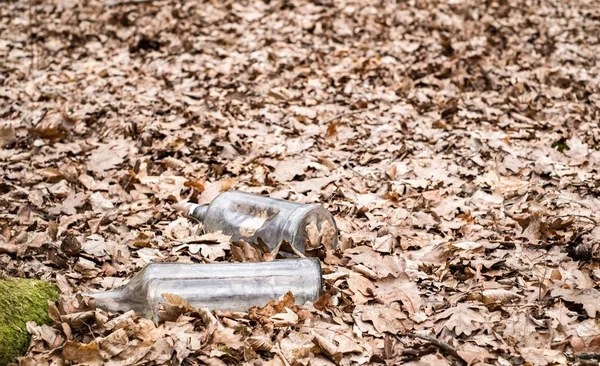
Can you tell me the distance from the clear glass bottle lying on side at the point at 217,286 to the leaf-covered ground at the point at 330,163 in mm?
77

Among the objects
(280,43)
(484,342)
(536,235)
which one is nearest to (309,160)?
(536,235)

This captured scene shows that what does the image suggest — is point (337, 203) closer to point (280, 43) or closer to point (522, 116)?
point (522, 116)

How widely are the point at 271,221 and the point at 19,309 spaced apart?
142 centimetres

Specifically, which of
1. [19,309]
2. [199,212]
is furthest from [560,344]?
[19,309]

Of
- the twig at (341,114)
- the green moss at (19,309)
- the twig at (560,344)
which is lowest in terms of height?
the twig at (341,114)

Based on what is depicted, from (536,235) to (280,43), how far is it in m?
5.32

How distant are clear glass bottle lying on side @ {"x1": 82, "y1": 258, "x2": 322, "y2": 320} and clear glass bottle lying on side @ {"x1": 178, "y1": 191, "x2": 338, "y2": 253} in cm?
40

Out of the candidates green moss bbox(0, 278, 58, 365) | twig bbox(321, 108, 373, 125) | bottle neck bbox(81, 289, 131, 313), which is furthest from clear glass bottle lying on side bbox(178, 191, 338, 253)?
twig bbox(321, 108, 373, 125)

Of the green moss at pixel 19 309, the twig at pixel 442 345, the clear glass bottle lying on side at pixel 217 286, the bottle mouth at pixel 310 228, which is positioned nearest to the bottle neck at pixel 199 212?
the bottle mouth at pixel 310 228

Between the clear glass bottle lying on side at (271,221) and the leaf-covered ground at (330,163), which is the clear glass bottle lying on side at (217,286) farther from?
the clear glass bottle lying on side at (271,221)

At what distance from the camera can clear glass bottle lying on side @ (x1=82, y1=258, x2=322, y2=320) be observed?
299 cm

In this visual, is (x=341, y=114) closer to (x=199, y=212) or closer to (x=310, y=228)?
(x=199, y=212)

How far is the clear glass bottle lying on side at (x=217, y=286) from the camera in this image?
9.80 ft

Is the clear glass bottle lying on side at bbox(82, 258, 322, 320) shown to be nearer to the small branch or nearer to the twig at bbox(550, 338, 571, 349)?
the small branch
